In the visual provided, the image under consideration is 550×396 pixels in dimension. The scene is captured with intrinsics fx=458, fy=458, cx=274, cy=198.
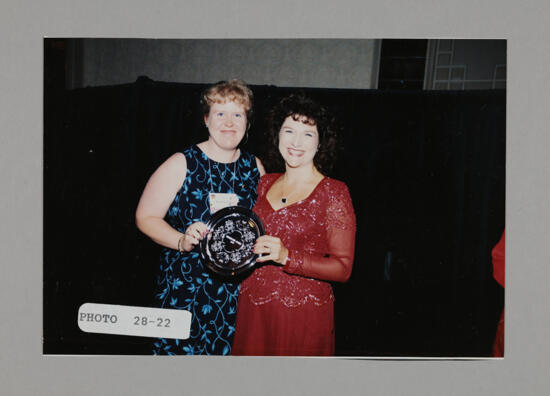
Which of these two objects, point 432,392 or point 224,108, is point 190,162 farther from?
point 432,392

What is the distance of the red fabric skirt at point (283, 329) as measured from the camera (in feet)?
5.63

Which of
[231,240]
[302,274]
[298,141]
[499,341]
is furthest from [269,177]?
[499,341]

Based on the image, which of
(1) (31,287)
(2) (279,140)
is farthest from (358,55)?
(1) (31,287)

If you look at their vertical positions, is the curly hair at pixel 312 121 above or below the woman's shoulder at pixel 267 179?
above

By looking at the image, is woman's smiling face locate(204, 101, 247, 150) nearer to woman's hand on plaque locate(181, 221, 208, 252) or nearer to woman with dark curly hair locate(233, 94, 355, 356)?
woman with dark curly hair locate(233, 94, 355, 356)

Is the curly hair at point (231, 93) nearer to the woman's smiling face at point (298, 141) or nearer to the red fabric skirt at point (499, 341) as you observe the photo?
the woman's smiling face at point (298, 141)

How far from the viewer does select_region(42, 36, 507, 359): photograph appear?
5.62 ft

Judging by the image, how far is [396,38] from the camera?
1.73 meters

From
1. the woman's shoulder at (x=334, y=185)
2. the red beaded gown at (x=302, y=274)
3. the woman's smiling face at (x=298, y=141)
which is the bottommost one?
the red beaded gown at (x=302, y=274)

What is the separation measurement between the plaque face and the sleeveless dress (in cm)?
Result: 4

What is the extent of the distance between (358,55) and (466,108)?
47 cm

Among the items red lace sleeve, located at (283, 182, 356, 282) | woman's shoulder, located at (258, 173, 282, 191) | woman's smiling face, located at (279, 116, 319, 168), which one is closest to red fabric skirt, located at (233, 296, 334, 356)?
red lace sleeve, located at (283, 182, 356, 282)

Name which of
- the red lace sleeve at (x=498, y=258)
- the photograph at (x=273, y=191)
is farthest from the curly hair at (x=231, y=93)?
the red lace sleeve at (x=498, y=258)

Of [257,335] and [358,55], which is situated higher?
[358,55]
